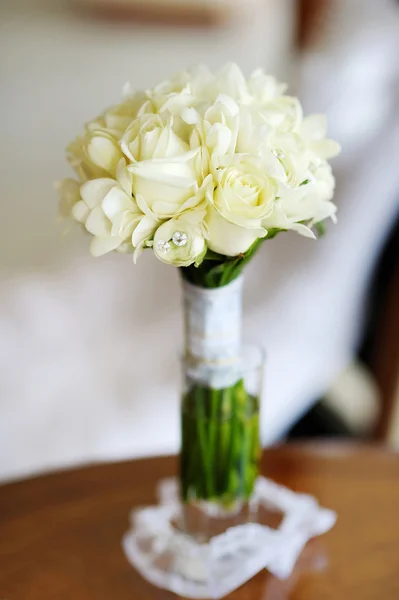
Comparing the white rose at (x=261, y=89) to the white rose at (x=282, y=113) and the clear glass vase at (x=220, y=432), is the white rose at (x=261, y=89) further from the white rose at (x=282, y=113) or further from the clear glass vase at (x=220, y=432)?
the clear glass vase at (x=220, y=432)

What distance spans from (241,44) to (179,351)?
66.8 inches

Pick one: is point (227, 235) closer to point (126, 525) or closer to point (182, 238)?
point (182, 238)

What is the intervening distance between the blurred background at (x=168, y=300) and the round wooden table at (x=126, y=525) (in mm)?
147

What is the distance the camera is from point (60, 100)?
170cm

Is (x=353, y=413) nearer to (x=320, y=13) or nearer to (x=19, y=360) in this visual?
(x=19, y=360)

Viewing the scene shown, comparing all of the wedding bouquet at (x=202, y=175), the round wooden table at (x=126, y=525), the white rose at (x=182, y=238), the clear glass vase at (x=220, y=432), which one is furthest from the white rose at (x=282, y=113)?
the round wooden table at (x=126, y=525)

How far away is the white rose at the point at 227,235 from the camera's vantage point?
1.53ft

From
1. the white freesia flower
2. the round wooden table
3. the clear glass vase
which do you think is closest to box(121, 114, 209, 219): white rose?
the white freesia flower

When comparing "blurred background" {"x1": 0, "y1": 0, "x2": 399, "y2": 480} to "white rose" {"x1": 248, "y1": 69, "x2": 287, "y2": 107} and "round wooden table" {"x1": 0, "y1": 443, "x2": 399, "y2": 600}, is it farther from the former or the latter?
"white rose" {"x1": 248, "y1": 69, "x2": 287, "y2": 107}

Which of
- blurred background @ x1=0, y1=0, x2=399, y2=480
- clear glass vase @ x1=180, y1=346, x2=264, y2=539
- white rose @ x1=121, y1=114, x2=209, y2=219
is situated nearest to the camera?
white rose @ x1=121, y1=114, x2=209, y2=219

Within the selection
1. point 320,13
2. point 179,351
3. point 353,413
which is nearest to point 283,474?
point 179,351

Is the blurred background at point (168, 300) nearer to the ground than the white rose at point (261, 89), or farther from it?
nearer to the ground

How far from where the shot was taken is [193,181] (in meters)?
0.46

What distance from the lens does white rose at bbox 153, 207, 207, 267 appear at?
461mm
